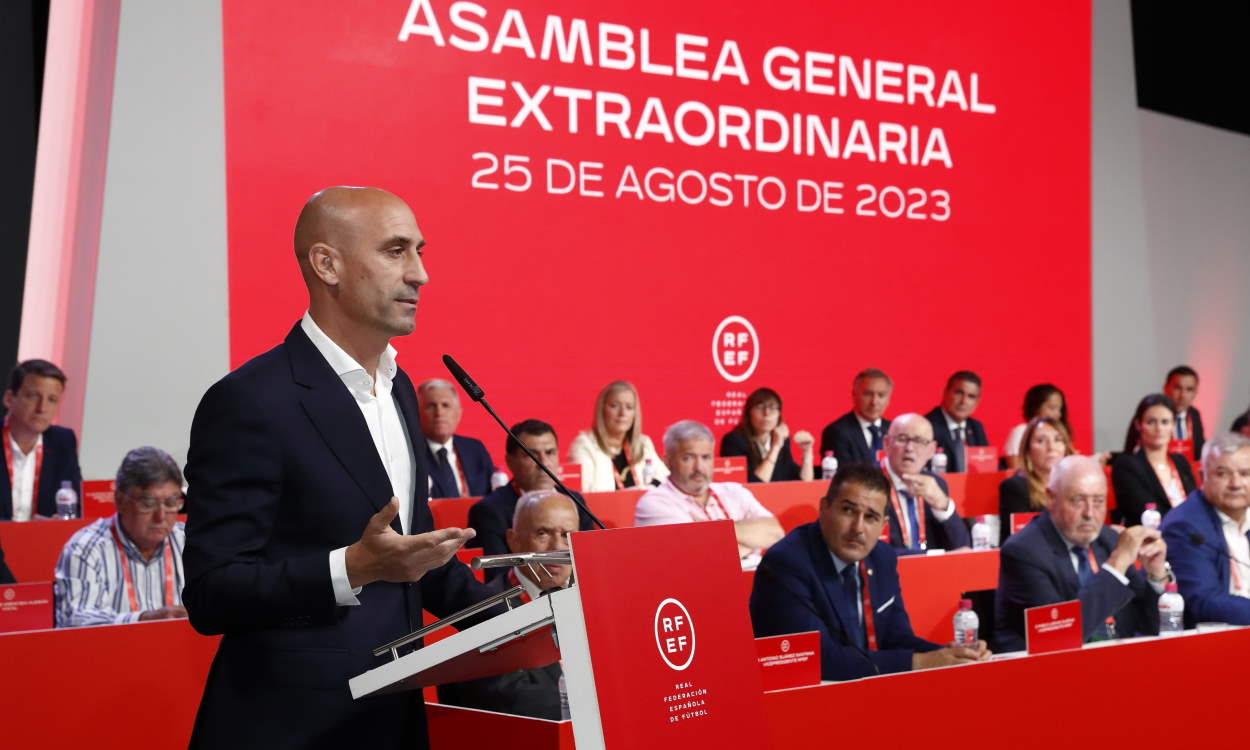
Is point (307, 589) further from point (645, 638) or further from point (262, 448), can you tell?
point (645, 638)

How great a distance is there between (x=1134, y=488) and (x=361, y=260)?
5.32m

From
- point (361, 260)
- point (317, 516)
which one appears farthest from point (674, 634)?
point (361, 260)

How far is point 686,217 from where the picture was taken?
24.5 ft

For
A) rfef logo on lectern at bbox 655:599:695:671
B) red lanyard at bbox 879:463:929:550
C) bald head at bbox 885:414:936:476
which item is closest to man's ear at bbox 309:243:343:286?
rfef logo on lectern at bbox 655:599:695:671

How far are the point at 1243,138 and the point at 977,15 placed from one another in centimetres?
332

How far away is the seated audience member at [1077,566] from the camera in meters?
3.53

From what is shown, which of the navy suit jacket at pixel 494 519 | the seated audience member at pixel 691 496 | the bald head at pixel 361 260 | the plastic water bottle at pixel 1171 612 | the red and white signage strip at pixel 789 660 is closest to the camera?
the bald head at pixel 361 260

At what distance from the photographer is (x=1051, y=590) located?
11.9 ft

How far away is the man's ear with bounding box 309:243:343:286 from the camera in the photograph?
1.62m

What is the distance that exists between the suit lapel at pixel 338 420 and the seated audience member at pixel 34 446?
421cm

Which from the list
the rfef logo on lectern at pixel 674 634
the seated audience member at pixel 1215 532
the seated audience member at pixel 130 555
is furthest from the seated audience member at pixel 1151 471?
the rfef logo on lectern at pixel 674 634

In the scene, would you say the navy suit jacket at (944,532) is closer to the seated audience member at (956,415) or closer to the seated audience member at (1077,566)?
the seated audience member at (1077,566)

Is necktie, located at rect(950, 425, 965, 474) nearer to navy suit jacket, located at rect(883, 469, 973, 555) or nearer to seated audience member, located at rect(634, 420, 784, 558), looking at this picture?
navy suit jacket, located at rect(883, 469, 973, 555)

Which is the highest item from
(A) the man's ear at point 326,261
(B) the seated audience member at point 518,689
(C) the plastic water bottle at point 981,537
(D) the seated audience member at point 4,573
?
(A) the man's ear at point 326,261
